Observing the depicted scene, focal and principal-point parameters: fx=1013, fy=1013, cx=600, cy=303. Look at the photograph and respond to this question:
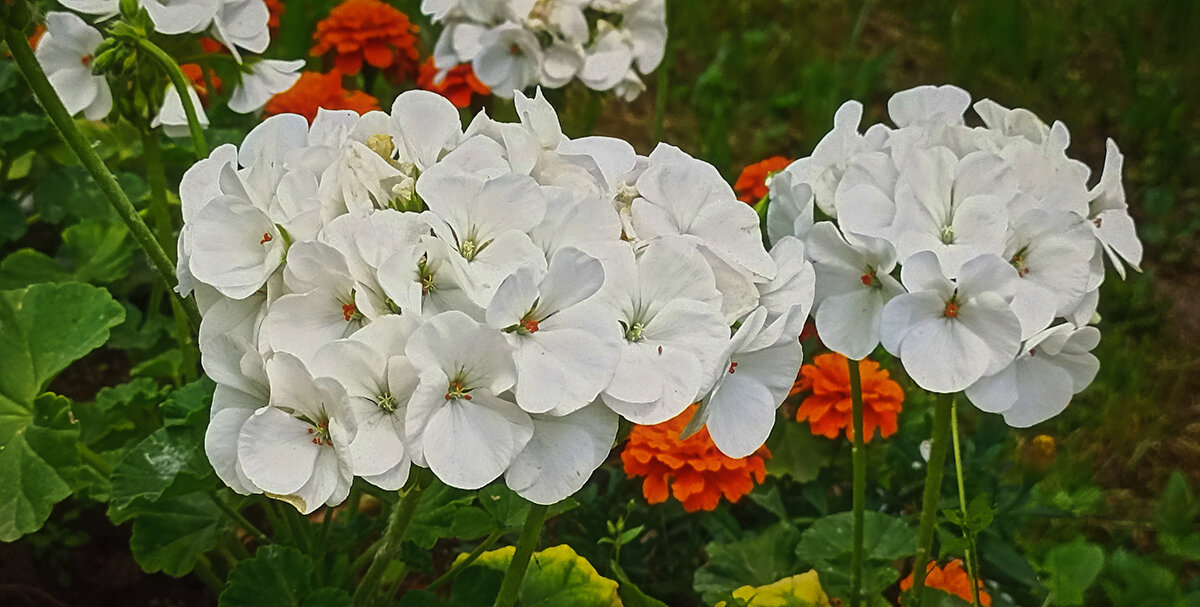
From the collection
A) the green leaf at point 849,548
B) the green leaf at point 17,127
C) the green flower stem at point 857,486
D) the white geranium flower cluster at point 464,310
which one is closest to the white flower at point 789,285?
the white geranium flower cluster at point 464,310

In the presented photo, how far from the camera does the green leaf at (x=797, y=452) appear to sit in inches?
59.3

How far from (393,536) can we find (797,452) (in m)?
0.75

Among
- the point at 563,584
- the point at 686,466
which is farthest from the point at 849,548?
the point at 563,584

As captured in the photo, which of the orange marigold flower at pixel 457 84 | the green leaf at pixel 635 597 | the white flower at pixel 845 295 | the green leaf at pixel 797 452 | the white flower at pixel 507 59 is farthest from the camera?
the orange marigold flower at pixel 457 84

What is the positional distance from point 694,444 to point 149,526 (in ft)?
2.17

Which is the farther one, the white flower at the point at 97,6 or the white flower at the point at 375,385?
the white flower at the point at 97,6

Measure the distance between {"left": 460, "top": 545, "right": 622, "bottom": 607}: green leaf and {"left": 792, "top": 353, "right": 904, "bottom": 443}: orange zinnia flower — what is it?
1.28 feet

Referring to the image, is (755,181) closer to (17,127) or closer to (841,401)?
(841,401)

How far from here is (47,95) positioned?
2.94 feet

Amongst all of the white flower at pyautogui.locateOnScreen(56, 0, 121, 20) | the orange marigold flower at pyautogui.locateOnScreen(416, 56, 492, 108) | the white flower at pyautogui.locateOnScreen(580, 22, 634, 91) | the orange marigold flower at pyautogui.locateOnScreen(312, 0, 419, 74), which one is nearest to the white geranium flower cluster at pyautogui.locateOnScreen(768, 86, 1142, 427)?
the white flower at pyautogui.locateOnScreen(56, 0, 121, 20)

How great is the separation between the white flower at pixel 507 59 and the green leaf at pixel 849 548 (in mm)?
927

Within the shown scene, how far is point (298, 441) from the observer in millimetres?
749

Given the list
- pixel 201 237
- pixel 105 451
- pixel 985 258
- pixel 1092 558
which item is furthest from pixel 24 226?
pixel 1092 558

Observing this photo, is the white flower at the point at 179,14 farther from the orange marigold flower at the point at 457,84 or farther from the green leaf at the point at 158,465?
the orange marigold flower at the point at 457,84
